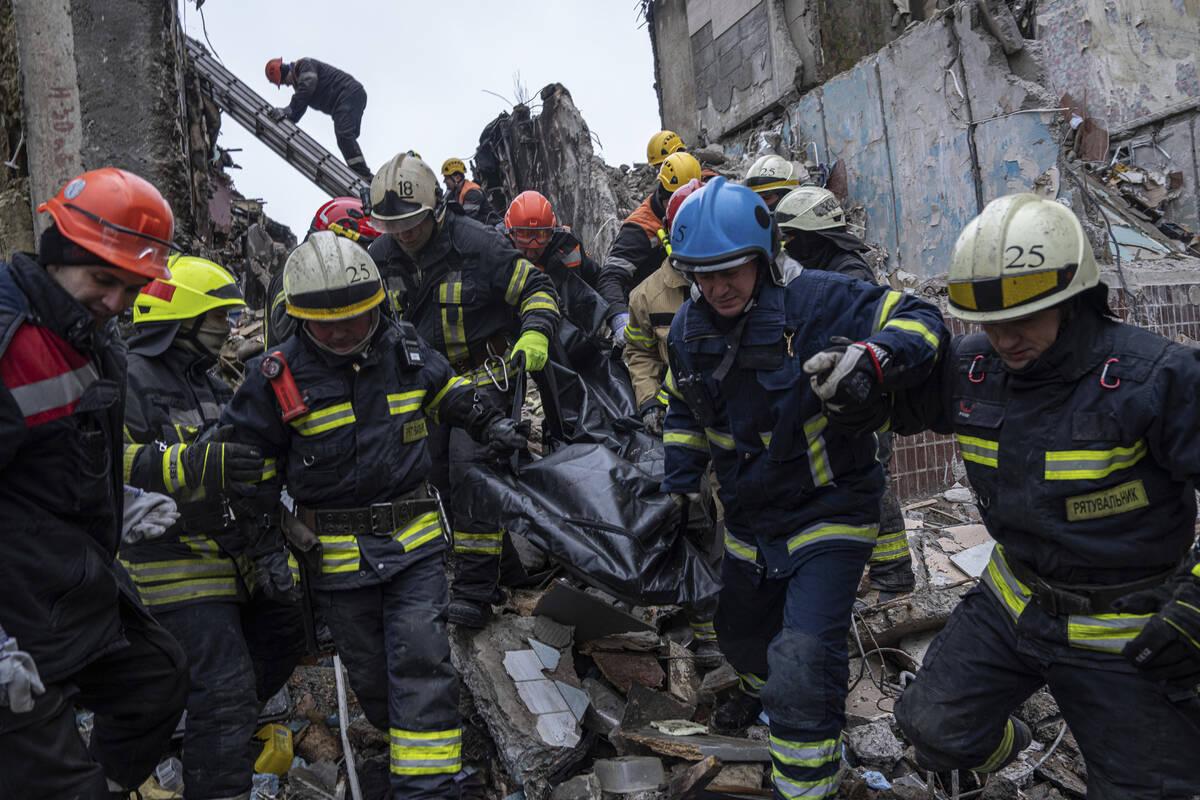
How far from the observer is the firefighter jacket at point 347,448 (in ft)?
9.65

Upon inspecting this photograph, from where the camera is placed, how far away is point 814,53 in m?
10.3

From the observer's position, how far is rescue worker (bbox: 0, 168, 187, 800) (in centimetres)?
205

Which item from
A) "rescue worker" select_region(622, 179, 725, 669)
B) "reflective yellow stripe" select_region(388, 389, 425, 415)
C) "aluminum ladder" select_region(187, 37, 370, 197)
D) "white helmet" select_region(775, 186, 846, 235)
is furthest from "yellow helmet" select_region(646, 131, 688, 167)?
"reflective yellow stripe" select_region(388, 389, 425, 415)

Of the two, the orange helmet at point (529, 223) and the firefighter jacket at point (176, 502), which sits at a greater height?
the orange helmet at point (529, 223)

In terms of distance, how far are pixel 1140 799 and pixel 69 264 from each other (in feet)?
10.0

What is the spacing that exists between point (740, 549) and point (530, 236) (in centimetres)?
356

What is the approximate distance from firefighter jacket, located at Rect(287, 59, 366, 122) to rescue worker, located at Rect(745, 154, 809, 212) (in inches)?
281

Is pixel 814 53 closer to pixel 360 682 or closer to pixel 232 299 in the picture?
pixel 232 299

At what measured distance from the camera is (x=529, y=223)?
5.93 metres

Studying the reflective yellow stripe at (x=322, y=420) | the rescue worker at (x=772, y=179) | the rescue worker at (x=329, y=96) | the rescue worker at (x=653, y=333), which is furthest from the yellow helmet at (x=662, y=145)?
the reflective yellow stripe at (x=322, y=420)

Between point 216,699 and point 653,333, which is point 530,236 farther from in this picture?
point 216,699

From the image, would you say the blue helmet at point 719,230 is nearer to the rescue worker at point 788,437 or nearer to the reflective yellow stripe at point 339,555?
the rescue worker at point 788,437

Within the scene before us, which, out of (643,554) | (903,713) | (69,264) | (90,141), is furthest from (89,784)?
(90,141)

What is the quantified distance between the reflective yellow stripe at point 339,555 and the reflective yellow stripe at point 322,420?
391 mm
